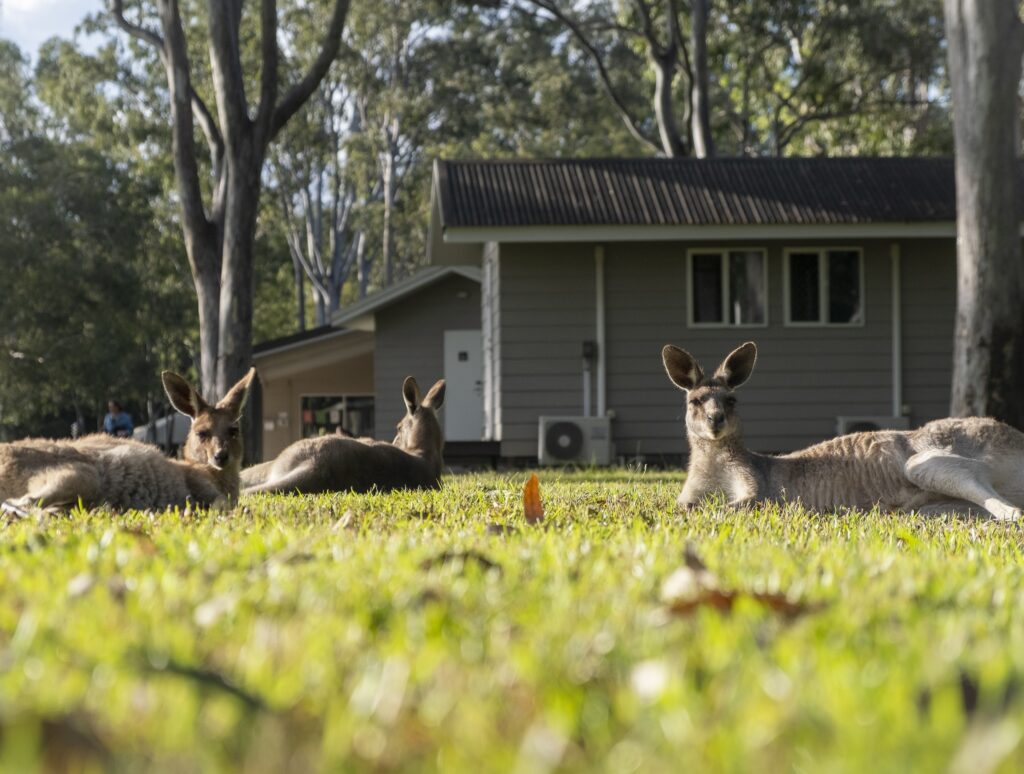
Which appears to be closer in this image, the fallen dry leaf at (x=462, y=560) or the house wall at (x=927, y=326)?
the fallen dry leaf at (x=462, y=560)

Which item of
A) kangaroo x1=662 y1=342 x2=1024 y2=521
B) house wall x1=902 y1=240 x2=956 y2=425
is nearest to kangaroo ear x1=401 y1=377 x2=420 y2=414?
kangaroo x1=662 y1=342 x2=1024 y2=521

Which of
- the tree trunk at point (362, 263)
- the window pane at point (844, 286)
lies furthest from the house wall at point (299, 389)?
the tree trunk at point (362, 263)

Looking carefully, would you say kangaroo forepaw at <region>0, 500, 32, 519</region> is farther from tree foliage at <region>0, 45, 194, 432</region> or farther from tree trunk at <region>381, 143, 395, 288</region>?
tree trunk at <region>381, 143, 395, 288</region>

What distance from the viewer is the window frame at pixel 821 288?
23.0 meters

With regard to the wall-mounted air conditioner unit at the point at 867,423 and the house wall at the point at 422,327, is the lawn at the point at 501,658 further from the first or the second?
the house wall at the point at 422,327

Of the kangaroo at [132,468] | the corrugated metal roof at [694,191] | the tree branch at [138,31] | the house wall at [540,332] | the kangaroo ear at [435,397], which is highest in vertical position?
the tree branch at [138,31]

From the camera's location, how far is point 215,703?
2.13m

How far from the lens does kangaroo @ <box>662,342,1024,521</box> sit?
8.09m

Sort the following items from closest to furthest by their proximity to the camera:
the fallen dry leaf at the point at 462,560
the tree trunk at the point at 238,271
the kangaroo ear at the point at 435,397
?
the fallen dry leaf at the point at 462,560 < the kangaroo ear at the point at 435,397 < the tree trunk at the point at 238,271

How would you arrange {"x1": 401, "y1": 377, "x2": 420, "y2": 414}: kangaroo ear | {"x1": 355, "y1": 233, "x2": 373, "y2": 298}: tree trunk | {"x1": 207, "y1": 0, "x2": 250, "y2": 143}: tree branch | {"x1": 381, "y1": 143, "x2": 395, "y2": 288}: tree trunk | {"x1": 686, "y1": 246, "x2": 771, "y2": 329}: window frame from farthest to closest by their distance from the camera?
{"x1": 355, "y1": 233, "x2": 373, "y2": 298}: tree trunk < {"x1": 381, "y1": 143, "x2": 395, "y2": 288}: tree trunk < {"x1": 686, "y1": 246, "x2": 771, "y2": 329}: window frame < {"x1": 207, "y1": 0, "x2": 250, "y2": 143}: tree branch < {"x1": 401, "y1": 377, "x2": 420, "y2": 414}: kangaroo ear

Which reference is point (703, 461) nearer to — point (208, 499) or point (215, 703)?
point (208, 499)

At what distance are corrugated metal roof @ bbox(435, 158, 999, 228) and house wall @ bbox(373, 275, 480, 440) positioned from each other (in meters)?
7.25

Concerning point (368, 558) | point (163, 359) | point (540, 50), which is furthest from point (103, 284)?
point (368, 558)

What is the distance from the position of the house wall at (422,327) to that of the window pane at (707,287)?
8.11m
